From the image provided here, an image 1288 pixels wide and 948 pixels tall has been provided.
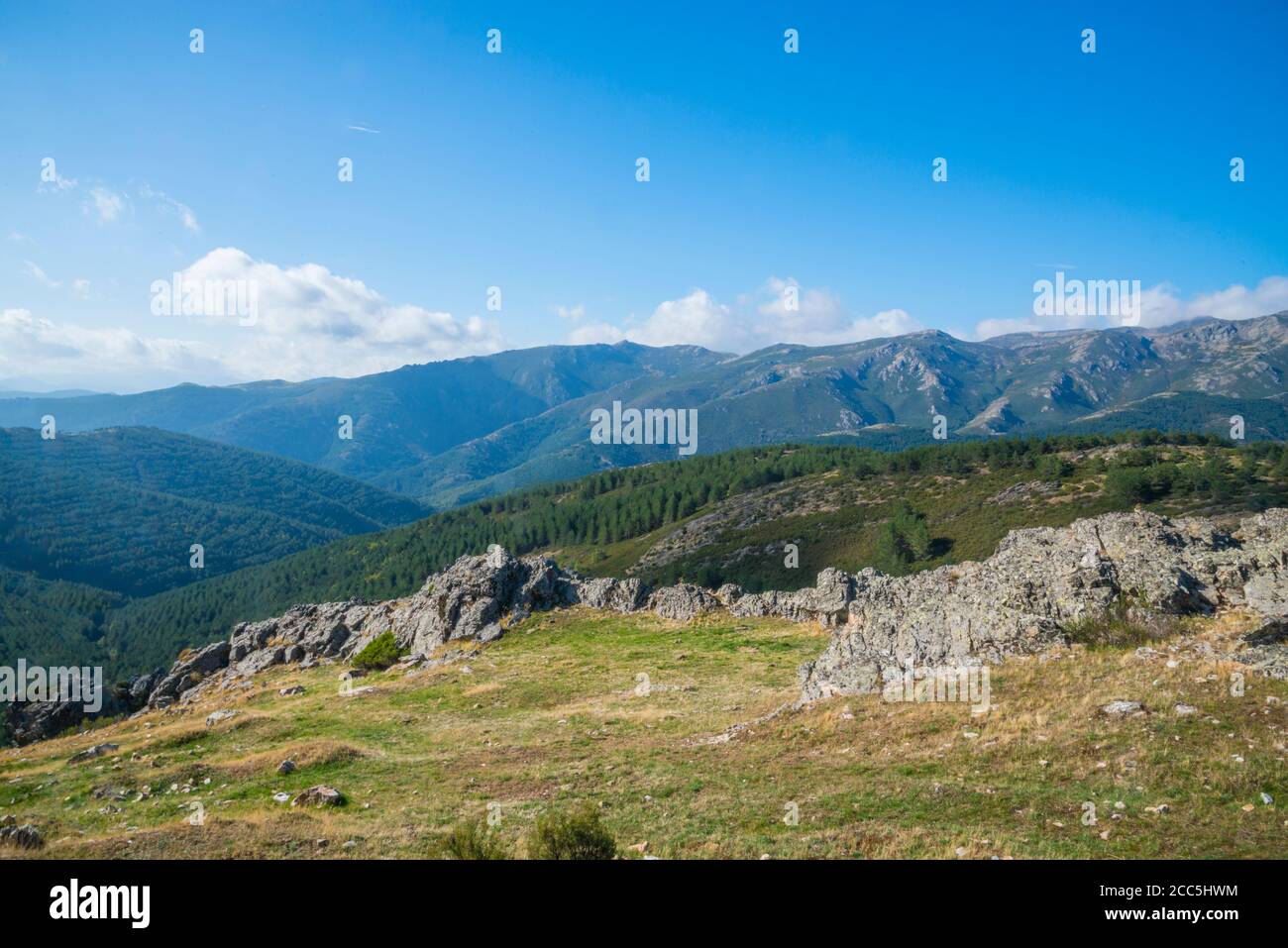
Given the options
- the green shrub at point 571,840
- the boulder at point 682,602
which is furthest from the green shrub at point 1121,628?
the boulder at point 682,602

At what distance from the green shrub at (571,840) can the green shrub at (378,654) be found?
44219 mm

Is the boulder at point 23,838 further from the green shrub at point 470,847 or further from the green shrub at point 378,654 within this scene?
the green shrub at point 378,654

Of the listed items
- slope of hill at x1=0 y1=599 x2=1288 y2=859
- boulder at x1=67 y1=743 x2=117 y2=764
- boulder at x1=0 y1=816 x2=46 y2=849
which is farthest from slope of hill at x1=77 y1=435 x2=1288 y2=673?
boulder at x1=0 y1=816 x2=46 y2=849

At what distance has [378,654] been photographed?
178 ft

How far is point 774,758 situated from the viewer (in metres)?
22.3

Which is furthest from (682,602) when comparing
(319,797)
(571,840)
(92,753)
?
(571,840)

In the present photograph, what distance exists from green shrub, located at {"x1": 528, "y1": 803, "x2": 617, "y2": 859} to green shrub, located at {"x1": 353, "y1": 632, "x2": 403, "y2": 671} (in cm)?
4422

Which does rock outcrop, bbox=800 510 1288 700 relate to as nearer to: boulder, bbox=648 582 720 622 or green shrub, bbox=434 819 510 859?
green shrub, bbox=434 819 510 859

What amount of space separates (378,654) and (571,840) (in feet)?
152

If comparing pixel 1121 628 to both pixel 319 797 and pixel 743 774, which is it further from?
pixel 319 797

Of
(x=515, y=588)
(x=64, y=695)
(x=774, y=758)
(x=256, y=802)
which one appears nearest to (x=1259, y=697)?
(x=774, y=758)
